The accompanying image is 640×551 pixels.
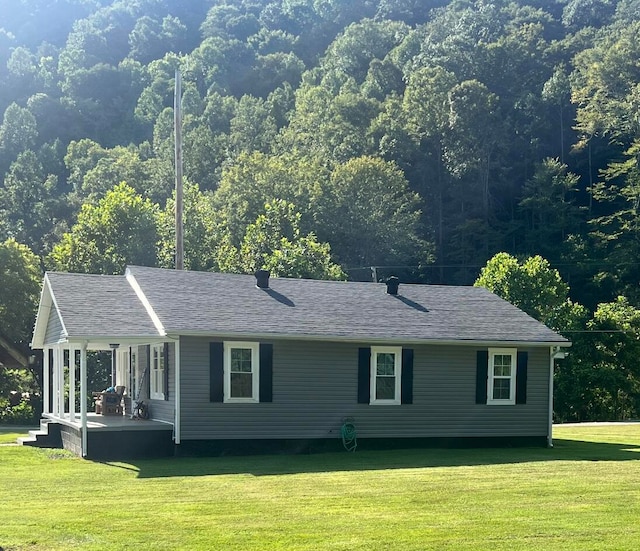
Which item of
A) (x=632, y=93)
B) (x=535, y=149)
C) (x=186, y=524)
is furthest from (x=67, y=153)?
(x=186, y=524)

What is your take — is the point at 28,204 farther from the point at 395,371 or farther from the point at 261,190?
the point at 395,371

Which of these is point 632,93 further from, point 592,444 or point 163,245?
point 592,444

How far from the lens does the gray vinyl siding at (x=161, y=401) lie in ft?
69.2

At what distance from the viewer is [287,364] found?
21.6 metres

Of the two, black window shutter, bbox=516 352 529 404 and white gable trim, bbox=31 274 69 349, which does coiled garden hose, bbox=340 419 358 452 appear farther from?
white gable trim, bbox=31 274 69 349

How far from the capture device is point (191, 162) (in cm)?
8031

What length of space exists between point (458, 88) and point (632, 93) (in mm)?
12536

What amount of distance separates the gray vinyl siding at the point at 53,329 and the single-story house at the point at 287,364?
63 mm

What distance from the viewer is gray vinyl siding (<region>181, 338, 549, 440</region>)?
68.1 feet

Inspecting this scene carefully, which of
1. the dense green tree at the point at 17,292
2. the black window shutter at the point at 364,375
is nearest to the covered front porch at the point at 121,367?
the black window shutter at the point at 364,375

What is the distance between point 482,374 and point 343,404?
3373 mm

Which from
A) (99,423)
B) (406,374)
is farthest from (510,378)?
(99,423)

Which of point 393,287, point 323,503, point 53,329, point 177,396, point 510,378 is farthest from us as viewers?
point 393,287

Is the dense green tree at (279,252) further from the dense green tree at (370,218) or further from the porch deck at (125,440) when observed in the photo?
the porch deck at (125,440)
